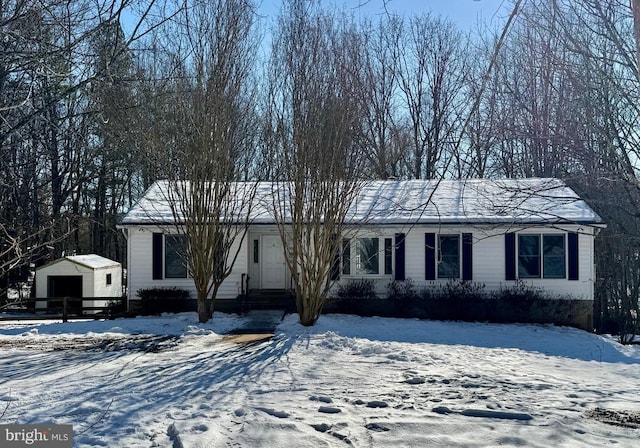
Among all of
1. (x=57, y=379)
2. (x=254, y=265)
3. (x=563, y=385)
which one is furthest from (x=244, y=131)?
(x=563, y=385)

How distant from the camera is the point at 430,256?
1608 centimetres

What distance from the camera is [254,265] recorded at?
673 inches

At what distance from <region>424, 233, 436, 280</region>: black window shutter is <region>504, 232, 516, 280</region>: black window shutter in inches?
86.9

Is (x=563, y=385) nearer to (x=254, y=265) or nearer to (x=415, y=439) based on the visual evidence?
(x=415, y=439)

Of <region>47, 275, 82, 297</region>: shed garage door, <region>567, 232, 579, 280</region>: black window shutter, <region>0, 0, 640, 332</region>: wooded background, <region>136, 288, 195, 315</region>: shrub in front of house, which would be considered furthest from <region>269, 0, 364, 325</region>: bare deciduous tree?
<region>47, 275, 82, 297</region>: shed garage door

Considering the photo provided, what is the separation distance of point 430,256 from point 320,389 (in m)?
9.93

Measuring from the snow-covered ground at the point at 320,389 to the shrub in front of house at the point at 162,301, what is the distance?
3.22m

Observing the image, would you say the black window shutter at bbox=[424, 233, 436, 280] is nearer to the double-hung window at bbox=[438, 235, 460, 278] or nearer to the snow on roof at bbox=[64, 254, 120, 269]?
the double-hung window at bbox=[438, 235, 460, 278]

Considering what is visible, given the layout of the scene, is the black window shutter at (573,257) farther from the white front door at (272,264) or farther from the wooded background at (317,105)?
the white front door at (272,264)

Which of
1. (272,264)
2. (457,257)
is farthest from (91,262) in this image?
(457,257)

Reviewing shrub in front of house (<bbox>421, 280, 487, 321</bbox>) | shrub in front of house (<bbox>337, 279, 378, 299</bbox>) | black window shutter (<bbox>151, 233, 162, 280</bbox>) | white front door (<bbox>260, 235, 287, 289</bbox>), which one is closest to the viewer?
shrub in front of house (<bbox>421, 280, 487, 321</bbox>)

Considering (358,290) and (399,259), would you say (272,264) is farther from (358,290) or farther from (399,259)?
(399,259)

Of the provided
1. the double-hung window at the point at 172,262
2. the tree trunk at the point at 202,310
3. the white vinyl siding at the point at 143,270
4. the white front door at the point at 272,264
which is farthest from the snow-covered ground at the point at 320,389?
the white front door at the point at 272,264

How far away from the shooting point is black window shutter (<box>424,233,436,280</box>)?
16.0 m
